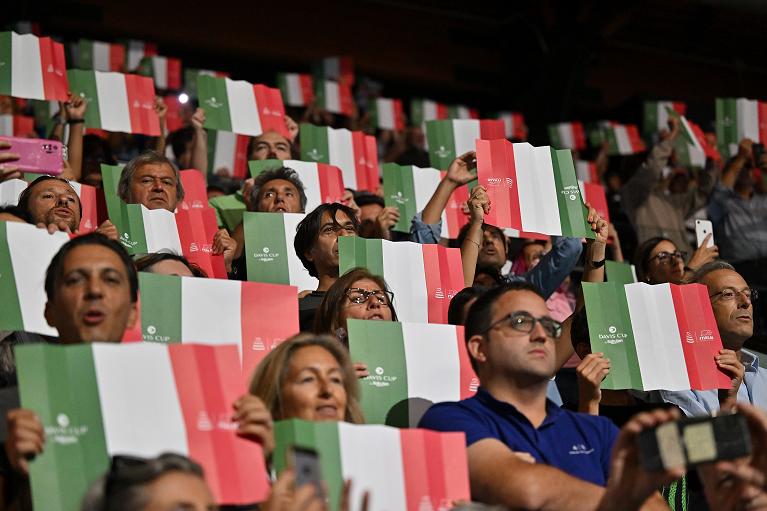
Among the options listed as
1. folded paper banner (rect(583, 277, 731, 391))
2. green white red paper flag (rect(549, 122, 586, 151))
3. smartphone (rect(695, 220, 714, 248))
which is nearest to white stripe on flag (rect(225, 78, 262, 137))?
smartphone (rect(695, 220, 714, 248))

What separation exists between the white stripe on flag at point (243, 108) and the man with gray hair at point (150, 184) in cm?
110

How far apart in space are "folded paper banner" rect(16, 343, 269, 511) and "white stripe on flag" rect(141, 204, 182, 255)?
5.53 ft

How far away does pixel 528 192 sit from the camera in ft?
13.8

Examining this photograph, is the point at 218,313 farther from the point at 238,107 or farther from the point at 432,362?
the point at 238,107

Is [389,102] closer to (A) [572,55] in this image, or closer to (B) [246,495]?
(A) [572,55]

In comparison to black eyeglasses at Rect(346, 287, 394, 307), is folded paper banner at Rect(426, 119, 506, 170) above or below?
above

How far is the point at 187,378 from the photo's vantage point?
2607 mm

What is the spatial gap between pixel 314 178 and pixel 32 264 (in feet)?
7.13

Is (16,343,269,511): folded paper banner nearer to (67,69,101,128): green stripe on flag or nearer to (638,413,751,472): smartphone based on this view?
(638,413,751,472): smartphone

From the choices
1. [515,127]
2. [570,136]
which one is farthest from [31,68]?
[515,127]

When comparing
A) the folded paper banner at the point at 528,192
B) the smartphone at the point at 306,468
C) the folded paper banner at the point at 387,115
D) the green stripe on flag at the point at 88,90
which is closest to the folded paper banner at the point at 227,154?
the green stripe on flag at the point at 88,90

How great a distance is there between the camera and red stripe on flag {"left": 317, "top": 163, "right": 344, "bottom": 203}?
205 inches

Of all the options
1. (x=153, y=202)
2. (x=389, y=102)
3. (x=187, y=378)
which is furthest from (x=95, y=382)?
(x=389, y=102)

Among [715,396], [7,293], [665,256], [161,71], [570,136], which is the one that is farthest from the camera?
[570,136]
